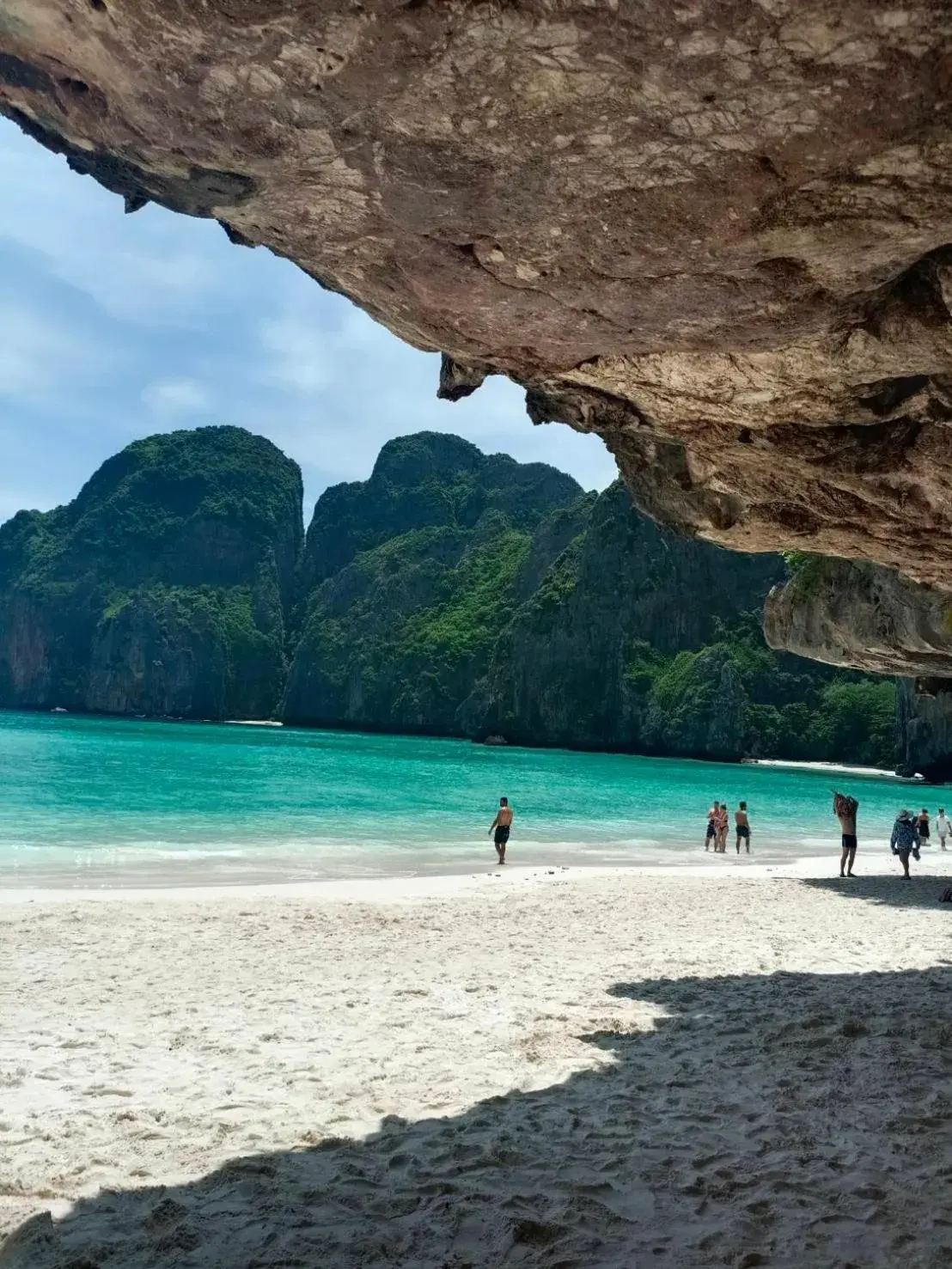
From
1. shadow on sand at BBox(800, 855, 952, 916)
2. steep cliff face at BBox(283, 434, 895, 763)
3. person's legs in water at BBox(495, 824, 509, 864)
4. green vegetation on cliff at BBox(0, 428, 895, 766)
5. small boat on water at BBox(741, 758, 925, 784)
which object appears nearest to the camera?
shadow on sand at BBox(800, 855, 952, 916)

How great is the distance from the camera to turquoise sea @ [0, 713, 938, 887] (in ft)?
63.0

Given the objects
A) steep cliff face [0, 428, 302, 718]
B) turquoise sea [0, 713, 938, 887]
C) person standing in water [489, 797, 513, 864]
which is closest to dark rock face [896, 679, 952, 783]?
turquoise sea [0, 713, 938, 887]

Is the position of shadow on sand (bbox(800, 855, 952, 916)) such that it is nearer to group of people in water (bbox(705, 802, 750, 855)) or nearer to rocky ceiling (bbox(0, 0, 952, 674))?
group of people in water (bbox(705, 802, 750, 855))

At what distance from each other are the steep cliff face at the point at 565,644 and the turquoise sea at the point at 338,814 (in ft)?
107

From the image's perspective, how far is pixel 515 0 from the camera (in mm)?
2438

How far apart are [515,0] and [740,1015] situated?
7.35 meters

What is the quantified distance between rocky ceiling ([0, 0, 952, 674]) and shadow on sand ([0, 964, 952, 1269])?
3.90 metres

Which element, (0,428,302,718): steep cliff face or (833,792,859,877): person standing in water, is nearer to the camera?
(833,792,859,877): person standing in water

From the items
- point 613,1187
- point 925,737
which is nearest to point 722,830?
point 613,1187

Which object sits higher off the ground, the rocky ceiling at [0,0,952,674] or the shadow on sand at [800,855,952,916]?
the rocky ceiling at [0,0,952,674]

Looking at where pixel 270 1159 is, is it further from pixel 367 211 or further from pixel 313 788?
pixel 313 788

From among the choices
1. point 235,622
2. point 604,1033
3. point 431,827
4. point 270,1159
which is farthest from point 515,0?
point 235,622

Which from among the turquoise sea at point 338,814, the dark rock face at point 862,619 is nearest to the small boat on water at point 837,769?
the turquoise sea at point 338,814

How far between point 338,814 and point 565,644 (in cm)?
8363
